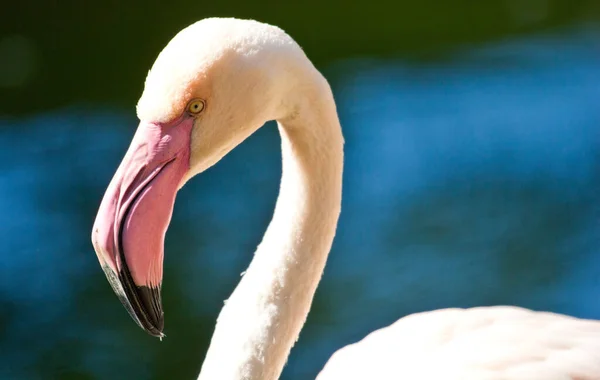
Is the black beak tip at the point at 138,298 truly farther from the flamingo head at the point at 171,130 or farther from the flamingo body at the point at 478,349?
the flamingo body at the point at 478,349

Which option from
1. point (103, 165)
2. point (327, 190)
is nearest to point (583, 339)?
point (327, 190)

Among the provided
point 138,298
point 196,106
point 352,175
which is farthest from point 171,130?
point 352,175

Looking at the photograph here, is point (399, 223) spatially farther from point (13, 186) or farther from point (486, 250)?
point (13, 186)

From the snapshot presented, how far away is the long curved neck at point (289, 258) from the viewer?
135 centimetres

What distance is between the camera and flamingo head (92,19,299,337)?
1.17m

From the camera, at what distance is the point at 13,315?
300cm

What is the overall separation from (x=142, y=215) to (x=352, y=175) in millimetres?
2637

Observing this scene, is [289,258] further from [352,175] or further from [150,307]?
[352,175]

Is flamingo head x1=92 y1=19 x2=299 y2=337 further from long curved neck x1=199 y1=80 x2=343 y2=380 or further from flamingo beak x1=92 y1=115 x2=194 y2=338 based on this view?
long curved neck x1=199 y1=80 x2=343 y2=380

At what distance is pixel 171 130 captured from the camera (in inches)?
47.5

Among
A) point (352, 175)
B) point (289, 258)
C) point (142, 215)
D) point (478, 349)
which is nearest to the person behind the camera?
point (142, 215)

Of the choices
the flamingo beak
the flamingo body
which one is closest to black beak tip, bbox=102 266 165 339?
the flamingo beak

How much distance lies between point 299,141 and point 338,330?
5.79ft

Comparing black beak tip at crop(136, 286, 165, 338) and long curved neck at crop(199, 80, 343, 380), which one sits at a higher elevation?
long curved neck at crop(199, 80, 343, 380)
